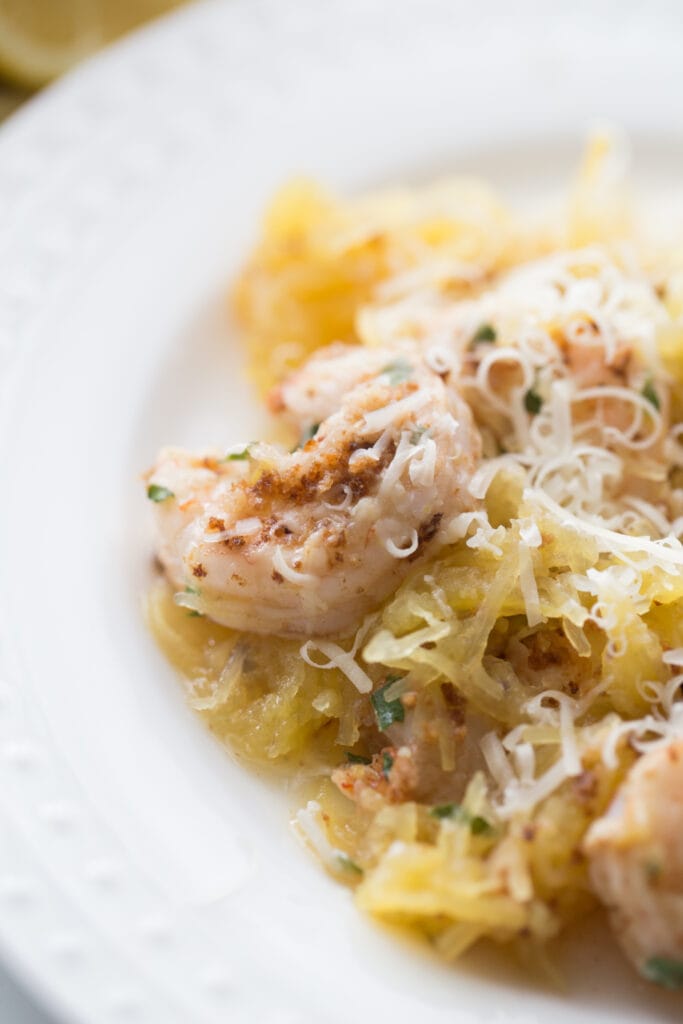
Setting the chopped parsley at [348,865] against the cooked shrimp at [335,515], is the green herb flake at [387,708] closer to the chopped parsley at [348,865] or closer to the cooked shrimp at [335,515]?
the cooked shrimp at [335,515]

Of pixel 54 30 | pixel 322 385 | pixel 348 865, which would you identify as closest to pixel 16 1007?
pixel 348 865

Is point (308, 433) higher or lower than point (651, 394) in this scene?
higher

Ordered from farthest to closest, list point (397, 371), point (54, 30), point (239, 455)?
1. point (54, 30)
2. point (397, 371)
3. point (239, 455)

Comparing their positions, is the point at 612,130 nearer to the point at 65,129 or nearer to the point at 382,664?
the point at 65,129

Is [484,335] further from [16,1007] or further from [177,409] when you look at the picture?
[16,1007]

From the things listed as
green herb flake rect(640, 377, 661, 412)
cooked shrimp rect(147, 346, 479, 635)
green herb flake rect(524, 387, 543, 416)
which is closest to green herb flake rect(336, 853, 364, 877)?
cooked shrimp rect(147, 346, 479, 635)
